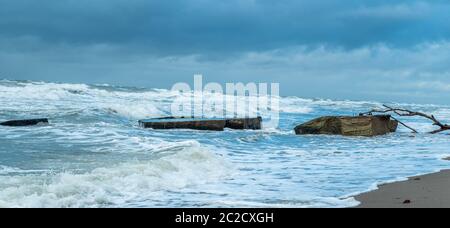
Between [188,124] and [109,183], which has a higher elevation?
[188,124]

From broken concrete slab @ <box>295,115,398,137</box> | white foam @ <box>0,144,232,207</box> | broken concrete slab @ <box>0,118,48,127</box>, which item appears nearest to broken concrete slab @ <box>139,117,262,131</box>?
broken concrete slab @ <box>295,115,398,137</box>

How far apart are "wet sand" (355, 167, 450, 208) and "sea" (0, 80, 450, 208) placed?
235mm

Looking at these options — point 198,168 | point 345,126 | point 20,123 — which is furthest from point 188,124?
point 198,168

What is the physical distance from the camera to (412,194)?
5.59 meters

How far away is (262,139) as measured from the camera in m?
13.3

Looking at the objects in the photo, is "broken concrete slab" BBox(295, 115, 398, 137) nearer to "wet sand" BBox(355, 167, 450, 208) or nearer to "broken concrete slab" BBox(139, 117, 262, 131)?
"broken concrete slab" BBox(139, 117, 262, 131)

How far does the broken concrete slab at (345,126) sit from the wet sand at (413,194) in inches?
315

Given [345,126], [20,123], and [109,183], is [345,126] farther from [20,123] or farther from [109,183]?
[109,183]

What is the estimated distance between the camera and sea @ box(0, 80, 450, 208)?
5.35 meters

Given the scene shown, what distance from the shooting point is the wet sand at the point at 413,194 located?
4.96 m

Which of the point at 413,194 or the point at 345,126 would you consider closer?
the point at 413,194

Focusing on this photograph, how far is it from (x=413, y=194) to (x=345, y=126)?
9398mm
